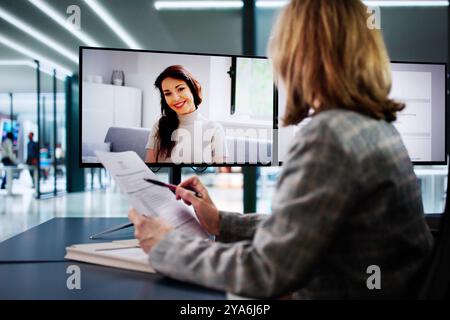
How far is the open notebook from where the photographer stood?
2.68 feet

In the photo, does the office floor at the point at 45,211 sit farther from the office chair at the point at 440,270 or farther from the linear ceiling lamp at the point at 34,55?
the office chair at the point at 440,270

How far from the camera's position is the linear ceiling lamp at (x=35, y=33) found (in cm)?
539

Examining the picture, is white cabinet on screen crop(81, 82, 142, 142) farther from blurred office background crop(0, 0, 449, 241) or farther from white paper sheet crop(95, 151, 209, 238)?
blurred office background crop(0, 0, 449, 241)

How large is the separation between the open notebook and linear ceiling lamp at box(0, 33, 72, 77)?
21.0 ft

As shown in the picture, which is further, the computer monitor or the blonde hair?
the computer monitor

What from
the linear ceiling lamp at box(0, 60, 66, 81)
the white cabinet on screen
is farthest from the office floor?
the white cabinet on screen

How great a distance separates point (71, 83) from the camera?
28.2ft

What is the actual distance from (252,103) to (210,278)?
1.03m

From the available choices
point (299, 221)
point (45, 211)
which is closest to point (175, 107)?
point (299, 221)

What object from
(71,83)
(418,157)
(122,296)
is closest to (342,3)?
(122,296)

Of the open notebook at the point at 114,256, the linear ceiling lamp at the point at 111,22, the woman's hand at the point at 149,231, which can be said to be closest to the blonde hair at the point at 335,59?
the woman's hand at the point at 149,231

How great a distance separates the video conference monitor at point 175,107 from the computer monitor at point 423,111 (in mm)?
608

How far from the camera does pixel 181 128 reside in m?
1.45
